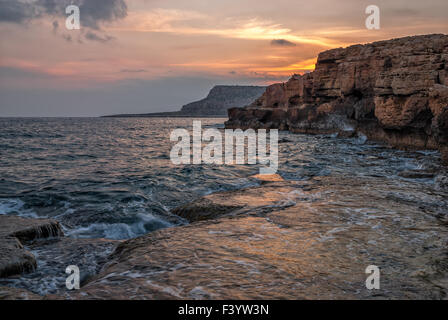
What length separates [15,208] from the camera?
907 centimetres

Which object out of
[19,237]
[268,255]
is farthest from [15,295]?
[268,255]

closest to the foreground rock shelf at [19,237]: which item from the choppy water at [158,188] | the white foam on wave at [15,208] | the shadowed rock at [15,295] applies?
the choppy water at [158,188]

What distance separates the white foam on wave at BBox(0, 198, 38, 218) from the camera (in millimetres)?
8664

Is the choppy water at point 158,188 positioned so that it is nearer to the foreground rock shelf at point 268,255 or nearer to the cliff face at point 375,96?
the foreground rock shelf at point 268,255

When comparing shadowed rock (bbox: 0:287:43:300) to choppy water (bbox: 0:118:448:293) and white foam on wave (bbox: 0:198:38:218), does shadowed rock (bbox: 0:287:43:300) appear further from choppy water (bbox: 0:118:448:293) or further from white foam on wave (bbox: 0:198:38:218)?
white foam on wave (bbox: 0:198:38:218)

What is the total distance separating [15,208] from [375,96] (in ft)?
Answer: 76.7

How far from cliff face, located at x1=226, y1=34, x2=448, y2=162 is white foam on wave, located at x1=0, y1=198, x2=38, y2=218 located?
14392mm

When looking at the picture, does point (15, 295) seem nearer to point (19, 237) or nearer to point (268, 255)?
point (19, 237)

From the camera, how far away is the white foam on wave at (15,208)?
8.66 meters

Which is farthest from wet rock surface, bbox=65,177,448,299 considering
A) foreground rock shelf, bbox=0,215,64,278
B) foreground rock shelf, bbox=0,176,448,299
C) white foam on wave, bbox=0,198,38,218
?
white foam on wave, bbox=0,198,38,218

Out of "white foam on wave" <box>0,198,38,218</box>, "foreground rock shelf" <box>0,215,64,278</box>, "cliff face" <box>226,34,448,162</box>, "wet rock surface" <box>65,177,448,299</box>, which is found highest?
"cliff face" <box>226,34,448,162</box>
